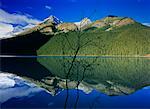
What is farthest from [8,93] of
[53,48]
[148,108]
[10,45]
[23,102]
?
[53,48]

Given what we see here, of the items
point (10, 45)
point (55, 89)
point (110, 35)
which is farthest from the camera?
point (110, 35)

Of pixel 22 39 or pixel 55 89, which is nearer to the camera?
pixel 55 89

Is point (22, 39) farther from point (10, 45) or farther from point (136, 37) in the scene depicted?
point (136, 37)

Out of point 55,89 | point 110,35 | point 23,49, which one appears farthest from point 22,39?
point 55,89

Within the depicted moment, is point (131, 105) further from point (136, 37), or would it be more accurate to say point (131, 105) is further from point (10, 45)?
point (136, 37)

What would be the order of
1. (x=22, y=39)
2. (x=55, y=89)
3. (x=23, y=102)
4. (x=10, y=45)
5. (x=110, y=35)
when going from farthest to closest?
1. (x=110, y=35)
2. (x=22, y=39)
3. (x=10, y=45)
4. (x=55, y=89)
5. (x=23, y=102)

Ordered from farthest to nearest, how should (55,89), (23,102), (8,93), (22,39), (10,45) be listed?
(22,39), (10,45), (55,89), (8,93), (23,102)

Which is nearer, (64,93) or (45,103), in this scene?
(45,103)

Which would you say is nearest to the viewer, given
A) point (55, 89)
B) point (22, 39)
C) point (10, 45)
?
point (55, 89)
